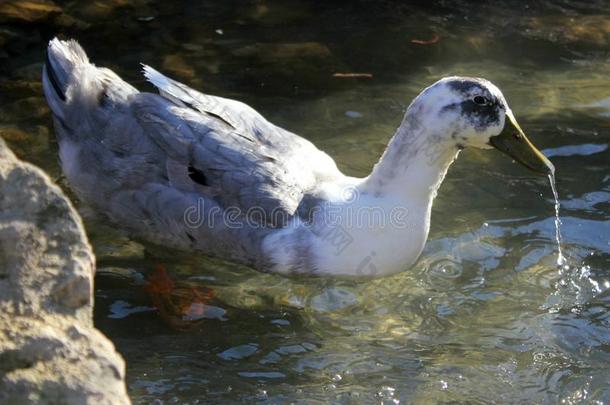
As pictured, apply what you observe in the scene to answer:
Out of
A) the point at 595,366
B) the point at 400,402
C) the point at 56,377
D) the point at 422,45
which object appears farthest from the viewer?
the point at 422,45

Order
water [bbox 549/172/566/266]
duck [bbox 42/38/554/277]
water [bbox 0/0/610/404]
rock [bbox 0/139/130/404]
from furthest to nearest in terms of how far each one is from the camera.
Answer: water [bbox 549/172/566/266] < duck [bbox 42/38/554/277] < water [bbox 0/0/610/404] < rock [bbox 0/139/130/404]

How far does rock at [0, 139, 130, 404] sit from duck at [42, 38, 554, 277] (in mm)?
1921

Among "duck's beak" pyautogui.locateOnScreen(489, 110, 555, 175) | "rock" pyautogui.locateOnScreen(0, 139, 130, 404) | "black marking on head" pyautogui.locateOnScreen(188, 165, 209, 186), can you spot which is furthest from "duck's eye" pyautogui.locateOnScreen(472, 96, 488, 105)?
"rock" pyautogui.locateOnScreen(0, 139, 130, 404)

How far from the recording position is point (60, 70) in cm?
551

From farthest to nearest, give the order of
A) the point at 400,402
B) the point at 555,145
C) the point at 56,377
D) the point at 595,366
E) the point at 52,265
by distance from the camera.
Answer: the point at 555,145
the point at 595,366
the point at 400,402
the point at 52,265
the point at 56,377

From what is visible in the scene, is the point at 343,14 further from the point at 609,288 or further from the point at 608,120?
the point at 609,288

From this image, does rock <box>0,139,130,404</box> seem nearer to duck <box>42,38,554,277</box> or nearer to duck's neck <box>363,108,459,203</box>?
duck <box>42,38,554,277</box>

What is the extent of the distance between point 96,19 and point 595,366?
518cm

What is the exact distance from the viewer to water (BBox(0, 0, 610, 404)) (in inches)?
176

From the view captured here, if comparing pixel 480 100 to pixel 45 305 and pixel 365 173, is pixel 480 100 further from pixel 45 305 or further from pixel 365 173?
pixel 45 305

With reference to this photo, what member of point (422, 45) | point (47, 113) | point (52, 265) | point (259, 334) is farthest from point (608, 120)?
point (52, 265)

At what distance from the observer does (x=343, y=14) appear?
27.5 feet

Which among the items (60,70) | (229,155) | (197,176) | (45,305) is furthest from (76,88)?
(45,305)

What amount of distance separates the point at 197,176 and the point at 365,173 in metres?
1.58
